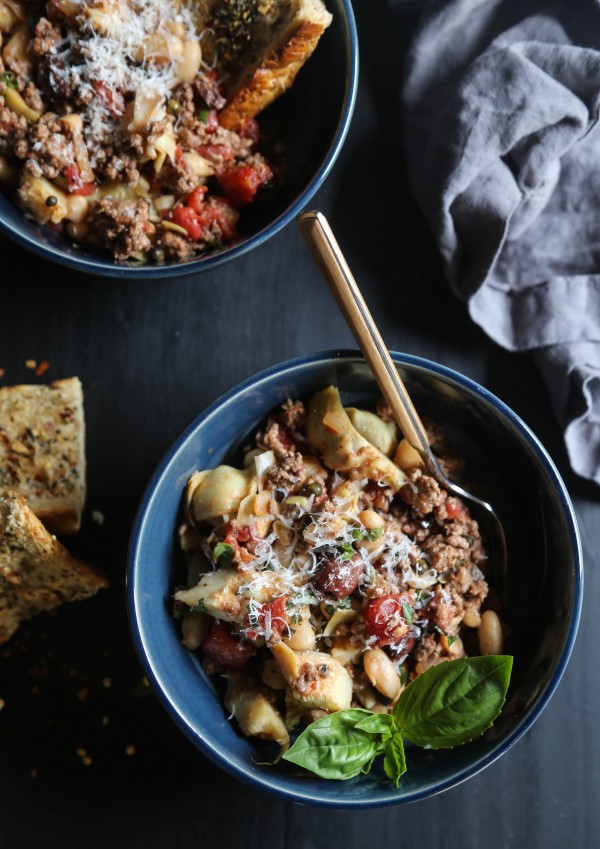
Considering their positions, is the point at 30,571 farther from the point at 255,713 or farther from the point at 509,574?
the point at 509,574

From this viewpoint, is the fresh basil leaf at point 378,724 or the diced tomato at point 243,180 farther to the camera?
the diced tomato at point 243,180

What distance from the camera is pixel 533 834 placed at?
3.21m

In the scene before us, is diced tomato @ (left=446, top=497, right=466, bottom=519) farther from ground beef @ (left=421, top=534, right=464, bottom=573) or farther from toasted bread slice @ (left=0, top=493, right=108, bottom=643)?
toasted bread slice @ (left=0, top=493, right=108, bottom=643)

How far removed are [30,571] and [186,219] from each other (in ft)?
4.54

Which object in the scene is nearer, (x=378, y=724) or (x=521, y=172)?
(x=378, y=724)

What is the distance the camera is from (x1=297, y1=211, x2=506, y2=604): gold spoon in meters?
2.46

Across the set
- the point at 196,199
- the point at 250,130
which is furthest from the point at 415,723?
the point at 250,130

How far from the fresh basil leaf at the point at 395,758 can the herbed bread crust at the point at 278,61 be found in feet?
7.08

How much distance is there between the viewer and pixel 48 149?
107 inches

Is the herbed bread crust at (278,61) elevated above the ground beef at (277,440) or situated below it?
above

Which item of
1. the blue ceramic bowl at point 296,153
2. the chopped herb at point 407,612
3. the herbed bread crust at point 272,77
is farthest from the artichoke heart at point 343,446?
the herbed bread crust at point 272,77

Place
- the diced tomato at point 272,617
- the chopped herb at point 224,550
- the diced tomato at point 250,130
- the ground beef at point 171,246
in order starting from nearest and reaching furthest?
the diced tomato at point 272,617
the chopped herb at point 224,550
the ground beef at point 171,246
the diced tomato at point 250,130

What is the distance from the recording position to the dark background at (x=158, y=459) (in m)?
3.16

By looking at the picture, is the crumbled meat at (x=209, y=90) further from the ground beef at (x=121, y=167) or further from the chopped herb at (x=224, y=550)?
the chopped herb at (x=224, y=550)
